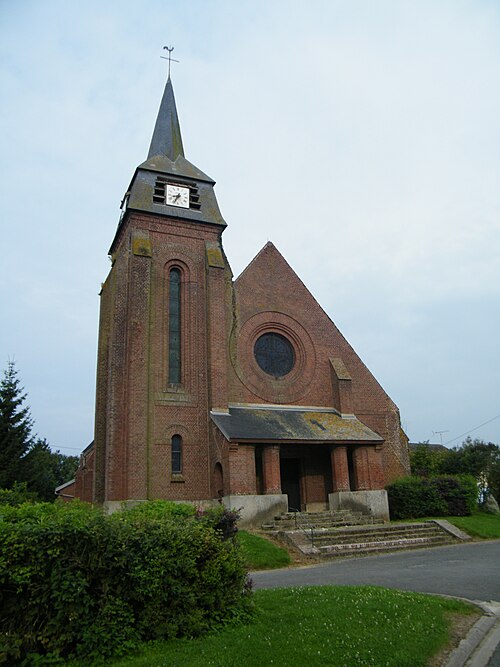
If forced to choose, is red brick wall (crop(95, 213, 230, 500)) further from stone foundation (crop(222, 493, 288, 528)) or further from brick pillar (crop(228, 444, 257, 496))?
stone foundation (crop(222, 493, 288, 528))

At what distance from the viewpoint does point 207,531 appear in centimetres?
749

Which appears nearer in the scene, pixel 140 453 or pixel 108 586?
pixel 108 586

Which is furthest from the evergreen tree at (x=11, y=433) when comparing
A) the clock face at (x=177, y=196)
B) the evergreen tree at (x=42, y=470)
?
the clock face at (x=177, y=196)

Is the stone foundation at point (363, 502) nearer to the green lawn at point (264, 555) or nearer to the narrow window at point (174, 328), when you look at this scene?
the green lawn at point (264, 555)

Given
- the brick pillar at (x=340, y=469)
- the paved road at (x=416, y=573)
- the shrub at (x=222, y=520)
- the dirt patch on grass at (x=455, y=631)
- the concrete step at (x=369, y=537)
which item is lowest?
the paved road at (x=416, y=573)

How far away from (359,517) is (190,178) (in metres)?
17.9

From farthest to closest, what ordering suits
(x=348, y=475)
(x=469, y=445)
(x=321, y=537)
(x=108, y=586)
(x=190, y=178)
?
(x=469, y=445) < (x=190, y=178) < (x=348, y=475) < (x=321, y=537) < (x=108, y=586)

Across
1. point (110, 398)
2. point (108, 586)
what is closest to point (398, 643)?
point (108, 586)

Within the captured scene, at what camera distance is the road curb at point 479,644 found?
6297 mm

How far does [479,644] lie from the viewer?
699 centimetres

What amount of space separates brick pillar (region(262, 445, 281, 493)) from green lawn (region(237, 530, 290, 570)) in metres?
4.34

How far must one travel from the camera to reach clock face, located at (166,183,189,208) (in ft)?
87.0

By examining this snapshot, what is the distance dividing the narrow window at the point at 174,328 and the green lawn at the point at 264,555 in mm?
8767

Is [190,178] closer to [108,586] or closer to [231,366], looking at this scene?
[231,366]
